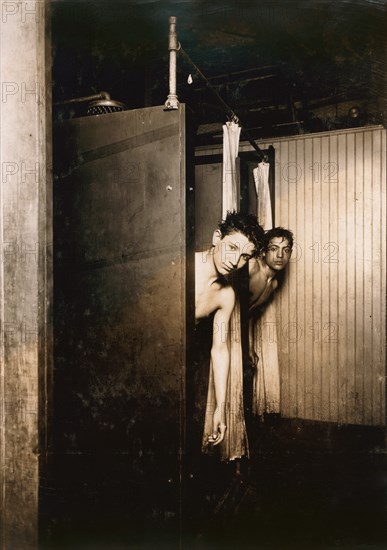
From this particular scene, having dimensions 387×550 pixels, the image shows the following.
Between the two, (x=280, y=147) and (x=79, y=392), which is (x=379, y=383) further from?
(x=79, y=392)

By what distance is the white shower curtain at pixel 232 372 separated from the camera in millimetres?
2295

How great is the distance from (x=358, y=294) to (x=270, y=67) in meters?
1.96

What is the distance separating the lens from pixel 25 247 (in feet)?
5.10

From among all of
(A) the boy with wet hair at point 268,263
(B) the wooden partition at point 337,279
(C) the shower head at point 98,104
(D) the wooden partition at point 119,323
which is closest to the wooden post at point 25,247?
(D) the wooden partition at point 119,323

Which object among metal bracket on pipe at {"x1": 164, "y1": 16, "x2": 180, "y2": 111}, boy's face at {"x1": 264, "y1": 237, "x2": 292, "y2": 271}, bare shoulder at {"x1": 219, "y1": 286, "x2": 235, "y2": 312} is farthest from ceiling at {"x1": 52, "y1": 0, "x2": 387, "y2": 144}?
boy's face at {"x1": 264, "y1": 237, "x2": 292, "y2": 271}

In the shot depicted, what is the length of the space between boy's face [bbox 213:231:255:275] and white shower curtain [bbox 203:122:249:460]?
0.60 ft

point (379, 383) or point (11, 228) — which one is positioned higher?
point (11, 228)

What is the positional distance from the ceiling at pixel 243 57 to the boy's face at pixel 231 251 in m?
0.68

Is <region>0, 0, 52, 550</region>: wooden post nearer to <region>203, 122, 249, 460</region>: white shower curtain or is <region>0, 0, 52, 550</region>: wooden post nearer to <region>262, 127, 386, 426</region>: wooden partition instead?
<region>203, 122, 249, 460</region>: white shower curtain

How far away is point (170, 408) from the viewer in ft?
5.10

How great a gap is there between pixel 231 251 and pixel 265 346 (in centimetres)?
113

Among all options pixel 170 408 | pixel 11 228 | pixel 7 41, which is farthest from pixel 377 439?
pixel 7 41

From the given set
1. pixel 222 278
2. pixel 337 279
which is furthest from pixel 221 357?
pixel 337 279

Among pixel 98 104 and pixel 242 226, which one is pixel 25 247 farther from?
pixel 242 226
